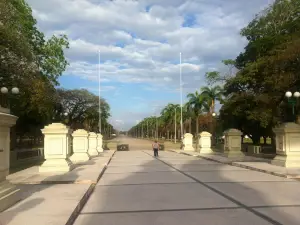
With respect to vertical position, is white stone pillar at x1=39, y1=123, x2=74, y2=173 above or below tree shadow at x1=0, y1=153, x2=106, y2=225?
above

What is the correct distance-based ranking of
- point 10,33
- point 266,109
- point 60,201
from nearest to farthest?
point 60,201
point 10,33
point 266,109

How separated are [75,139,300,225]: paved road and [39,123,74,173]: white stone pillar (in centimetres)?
290

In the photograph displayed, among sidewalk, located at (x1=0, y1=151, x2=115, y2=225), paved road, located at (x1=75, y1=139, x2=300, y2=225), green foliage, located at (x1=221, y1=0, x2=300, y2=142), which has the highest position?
green foliage, located at (x1=221, y1=0, x2=300, y2=142)

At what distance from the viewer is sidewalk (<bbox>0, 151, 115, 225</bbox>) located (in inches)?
279

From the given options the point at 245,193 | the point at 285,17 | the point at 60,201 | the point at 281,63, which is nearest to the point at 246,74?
the point at 285,17

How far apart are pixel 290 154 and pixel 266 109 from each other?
16696mm

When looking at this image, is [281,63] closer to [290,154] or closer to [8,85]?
[290,154]

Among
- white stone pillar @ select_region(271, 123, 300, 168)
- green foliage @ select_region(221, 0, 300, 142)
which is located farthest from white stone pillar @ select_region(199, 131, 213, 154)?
white stone pillar @ select_region(271, 123, 300, 168)

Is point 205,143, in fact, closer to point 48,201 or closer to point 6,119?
point 48,201

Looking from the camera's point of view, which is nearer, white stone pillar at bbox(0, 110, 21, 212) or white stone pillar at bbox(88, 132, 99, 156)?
white stone pillar at bbox(0, 110, 21, 212)

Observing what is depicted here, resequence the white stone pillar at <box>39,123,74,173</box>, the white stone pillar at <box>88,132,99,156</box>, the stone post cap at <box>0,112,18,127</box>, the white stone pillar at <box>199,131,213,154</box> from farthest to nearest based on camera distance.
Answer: the white stone pillar at <box>199,131,213,154</box> → the white stone pillar at <box>88,132,99,156</box> → the white stone pillar at <box>39,123,74,173</box> → the stone post cap at <box>0,112,18,127</box>

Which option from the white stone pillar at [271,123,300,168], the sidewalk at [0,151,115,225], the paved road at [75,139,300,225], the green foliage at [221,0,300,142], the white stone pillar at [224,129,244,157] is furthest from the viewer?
the green foliage at [221,0,300,142]

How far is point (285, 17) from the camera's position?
3562 centimetres

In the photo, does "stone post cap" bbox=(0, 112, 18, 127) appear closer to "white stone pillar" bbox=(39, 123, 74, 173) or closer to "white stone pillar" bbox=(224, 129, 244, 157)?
"white stone pillar" bbox=(39, 123, 74, 173)
